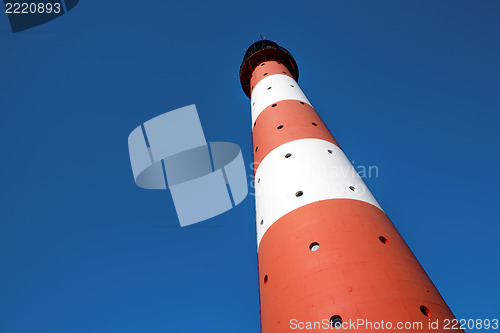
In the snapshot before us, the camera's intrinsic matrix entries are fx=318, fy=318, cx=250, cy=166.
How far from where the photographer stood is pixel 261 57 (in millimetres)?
17516

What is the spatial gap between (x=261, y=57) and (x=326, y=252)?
14.1 meters

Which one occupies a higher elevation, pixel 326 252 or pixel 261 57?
pixel 261 57

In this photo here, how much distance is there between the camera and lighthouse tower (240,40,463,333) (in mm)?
4734

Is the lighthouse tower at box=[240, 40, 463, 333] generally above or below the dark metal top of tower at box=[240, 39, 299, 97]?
below

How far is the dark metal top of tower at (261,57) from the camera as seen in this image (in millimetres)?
17406

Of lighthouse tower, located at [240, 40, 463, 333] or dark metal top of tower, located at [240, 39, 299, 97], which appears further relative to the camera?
dark metal top of tower, located at [240, 39, 299, 97]

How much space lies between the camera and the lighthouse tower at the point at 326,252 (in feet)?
15.5

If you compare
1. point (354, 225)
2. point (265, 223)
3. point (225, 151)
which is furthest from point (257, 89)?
point (354, 225)

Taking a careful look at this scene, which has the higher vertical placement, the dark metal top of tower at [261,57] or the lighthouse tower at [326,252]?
the dark metal top of tower at [261,57]

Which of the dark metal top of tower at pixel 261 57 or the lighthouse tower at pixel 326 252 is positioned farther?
the dark metal top of tower at pixel 261 57

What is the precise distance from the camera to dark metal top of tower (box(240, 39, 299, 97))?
1741 centimetres

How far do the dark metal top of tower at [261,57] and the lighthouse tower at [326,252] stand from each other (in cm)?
902

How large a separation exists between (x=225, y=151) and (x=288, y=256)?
37.8 feet

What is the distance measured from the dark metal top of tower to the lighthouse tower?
9.02 meters
